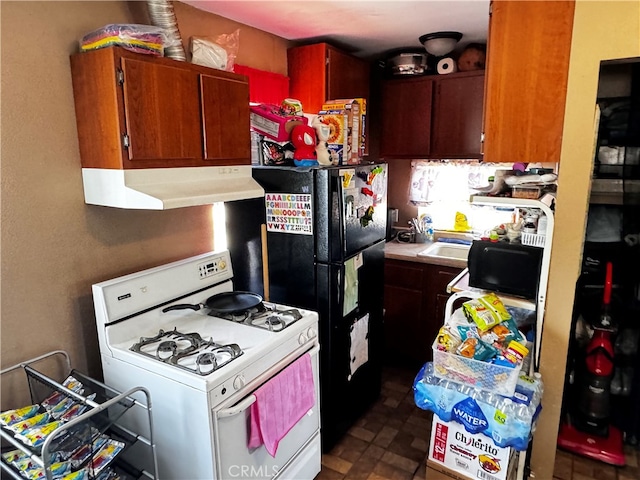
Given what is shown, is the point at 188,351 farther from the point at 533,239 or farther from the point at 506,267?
the point at 533,239

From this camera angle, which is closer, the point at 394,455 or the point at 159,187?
the point at 159,187

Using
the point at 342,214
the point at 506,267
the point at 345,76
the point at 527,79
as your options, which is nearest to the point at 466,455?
the point at 506,267

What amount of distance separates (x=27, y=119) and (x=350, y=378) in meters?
1.92

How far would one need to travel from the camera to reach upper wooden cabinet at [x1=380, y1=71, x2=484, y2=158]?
299cm

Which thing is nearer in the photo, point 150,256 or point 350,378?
point 150,256

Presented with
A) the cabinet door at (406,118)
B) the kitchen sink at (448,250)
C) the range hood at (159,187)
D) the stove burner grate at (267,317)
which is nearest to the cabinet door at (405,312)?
Result: the kitchen sink at (448,250)

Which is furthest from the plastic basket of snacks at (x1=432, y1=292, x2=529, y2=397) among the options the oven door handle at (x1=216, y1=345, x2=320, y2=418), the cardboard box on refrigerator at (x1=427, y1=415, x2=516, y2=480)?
the oven door handle at (x1=216, y1=345, x2=320, y2=418)

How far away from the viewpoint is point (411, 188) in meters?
3.51

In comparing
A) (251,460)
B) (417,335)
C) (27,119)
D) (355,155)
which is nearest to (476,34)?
(355,155)

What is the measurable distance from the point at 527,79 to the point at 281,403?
168 centimetres

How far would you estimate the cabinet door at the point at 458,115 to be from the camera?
2.96 metres

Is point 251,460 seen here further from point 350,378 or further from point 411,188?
point 411,188

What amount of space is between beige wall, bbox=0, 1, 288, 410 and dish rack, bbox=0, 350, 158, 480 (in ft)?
0.22

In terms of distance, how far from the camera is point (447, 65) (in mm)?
3006
